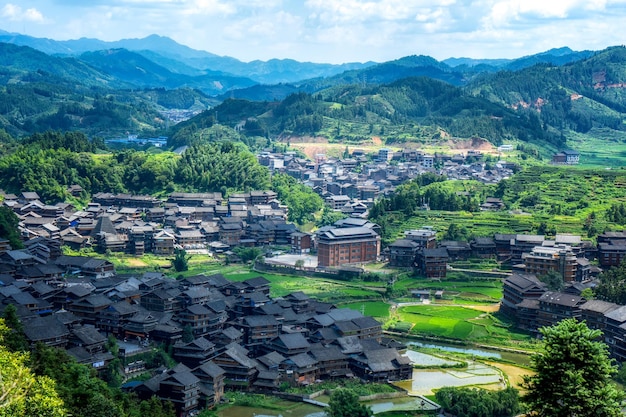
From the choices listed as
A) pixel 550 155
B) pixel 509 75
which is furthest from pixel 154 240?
pixel 509 75

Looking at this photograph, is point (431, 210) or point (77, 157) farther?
point (77, 157)

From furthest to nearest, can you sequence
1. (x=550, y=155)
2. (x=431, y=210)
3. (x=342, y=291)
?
(x=550, y=155), (x=431, y=210), (x=342, y=291)

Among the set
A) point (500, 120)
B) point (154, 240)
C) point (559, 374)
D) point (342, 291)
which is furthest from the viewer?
point (500, 120)

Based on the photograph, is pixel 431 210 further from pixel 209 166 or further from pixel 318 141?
pixel 318 141

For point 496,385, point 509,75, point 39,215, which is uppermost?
point 509,75

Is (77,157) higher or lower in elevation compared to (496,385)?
higher

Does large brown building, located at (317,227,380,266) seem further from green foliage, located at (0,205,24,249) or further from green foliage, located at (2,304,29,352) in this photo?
green foliage, located at (2,304,29,352)

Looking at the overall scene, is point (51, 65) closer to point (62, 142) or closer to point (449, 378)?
point (62, 142)
